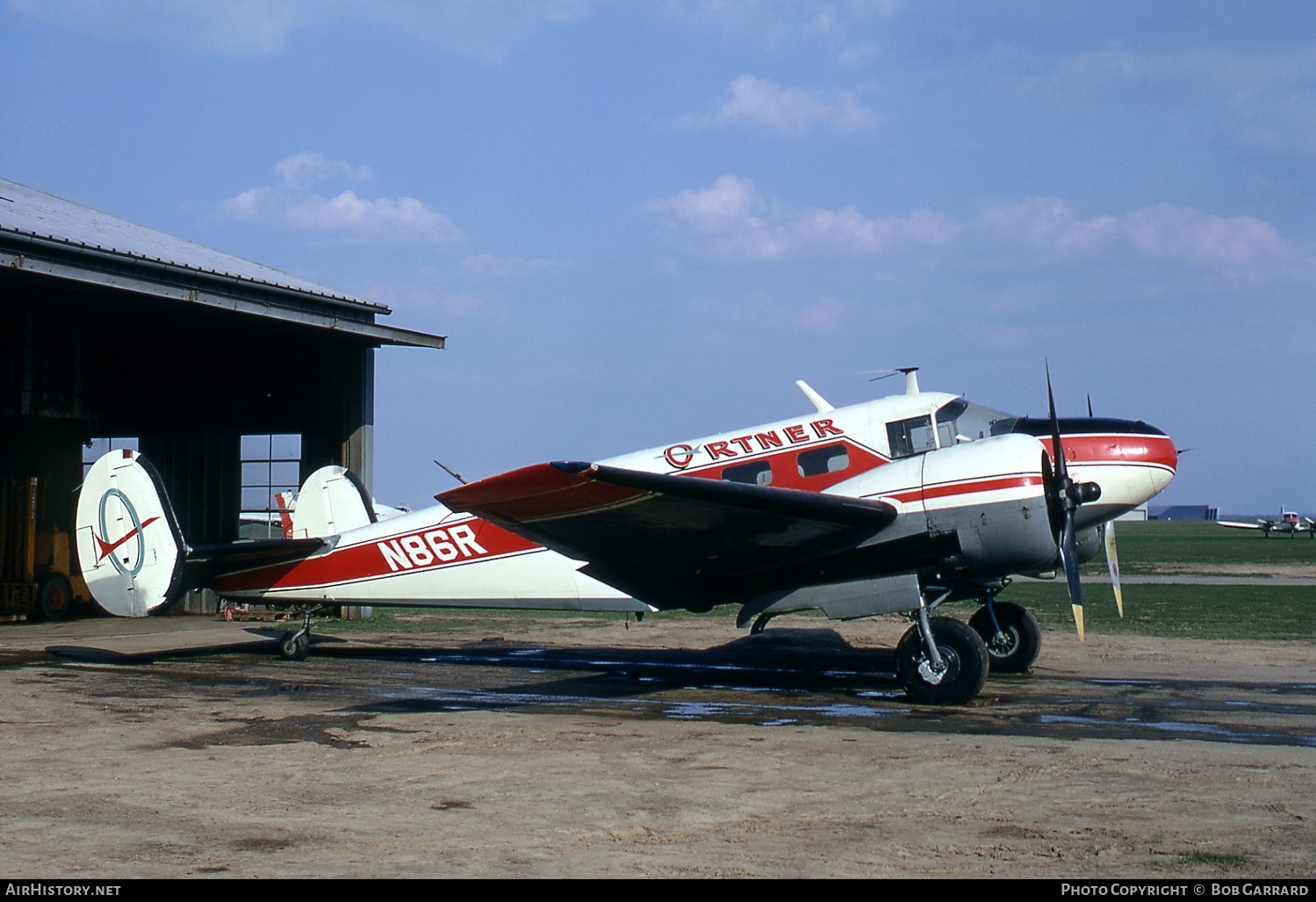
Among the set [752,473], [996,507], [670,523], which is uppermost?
[752,473]

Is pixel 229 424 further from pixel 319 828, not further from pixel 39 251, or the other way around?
pixel 319 828

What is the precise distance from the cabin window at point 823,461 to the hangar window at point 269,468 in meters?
18.1

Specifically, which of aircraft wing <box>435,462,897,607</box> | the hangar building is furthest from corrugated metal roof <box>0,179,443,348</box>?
aircraft wing <box>435,462,897,607</box>

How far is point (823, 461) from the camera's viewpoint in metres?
11.8

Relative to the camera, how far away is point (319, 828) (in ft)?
19.1

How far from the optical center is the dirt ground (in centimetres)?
521

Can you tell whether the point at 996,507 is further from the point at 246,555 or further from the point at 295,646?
the point at 246,555

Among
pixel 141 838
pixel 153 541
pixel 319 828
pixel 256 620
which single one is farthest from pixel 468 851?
pixel 256 620

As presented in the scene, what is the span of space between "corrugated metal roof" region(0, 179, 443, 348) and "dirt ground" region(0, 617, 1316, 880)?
6971mm

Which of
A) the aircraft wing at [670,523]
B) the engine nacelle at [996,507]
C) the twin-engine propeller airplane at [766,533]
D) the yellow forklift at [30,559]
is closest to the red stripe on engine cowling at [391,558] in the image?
the twin-engine propeller airplane at [766,533]

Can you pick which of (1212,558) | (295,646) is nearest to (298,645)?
(295,646)

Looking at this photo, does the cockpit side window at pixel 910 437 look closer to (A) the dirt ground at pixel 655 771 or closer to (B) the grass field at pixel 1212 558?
(A) the dirt ground at pixel 655 771

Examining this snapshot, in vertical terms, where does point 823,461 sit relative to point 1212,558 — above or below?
above

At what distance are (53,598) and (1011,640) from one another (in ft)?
65.9
